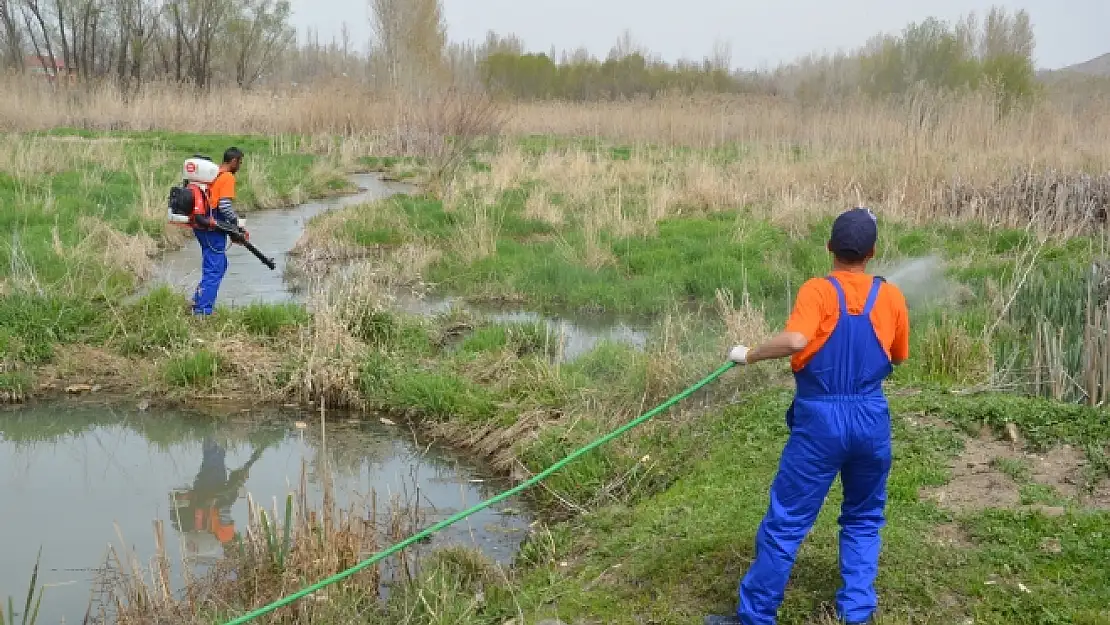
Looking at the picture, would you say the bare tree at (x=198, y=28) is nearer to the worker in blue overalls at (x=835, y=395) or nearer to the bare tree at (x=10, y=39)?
the bare tree at (x=10, y=39)

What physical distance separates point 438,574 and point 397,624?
1.21 feet

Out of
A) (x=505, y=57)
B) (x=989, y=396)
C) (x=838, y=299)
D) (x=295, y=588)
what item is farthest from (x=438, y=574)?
(x=505, y=57)

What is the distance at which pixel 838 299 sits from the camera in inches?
130

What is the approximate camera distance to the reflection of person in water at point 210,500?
5242 millimetres

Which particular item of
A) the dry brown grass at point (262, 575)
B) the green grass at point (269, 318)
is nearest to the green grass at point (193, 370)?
the green grass at point (269, 318)

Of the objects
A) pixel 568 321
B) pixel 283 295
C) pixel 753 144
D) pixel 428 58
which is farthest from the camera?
pixel 428 58

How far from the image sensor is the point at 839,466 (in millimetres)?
3381

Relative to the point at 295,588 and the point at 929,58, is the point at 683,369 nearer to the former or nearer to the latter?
the point at 295,588

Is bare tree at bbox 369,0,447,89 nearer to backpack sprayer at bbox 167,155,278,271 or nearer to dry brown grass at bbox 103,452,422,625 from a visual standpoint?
backpack sprayer at bbox 167,155,278,271

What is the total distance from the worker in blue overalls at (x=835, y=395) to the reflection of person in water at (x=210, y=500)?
9.98ft

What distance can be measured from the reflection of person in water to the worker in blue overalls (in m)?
3.04

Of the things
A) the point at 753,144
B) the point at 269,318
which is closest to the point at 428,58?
the point at 753,144

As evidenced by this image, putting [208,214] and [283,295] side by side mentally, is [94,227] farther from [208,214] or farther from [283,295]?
[208,214]

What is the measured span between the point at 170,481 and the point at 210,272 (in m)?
2.90
